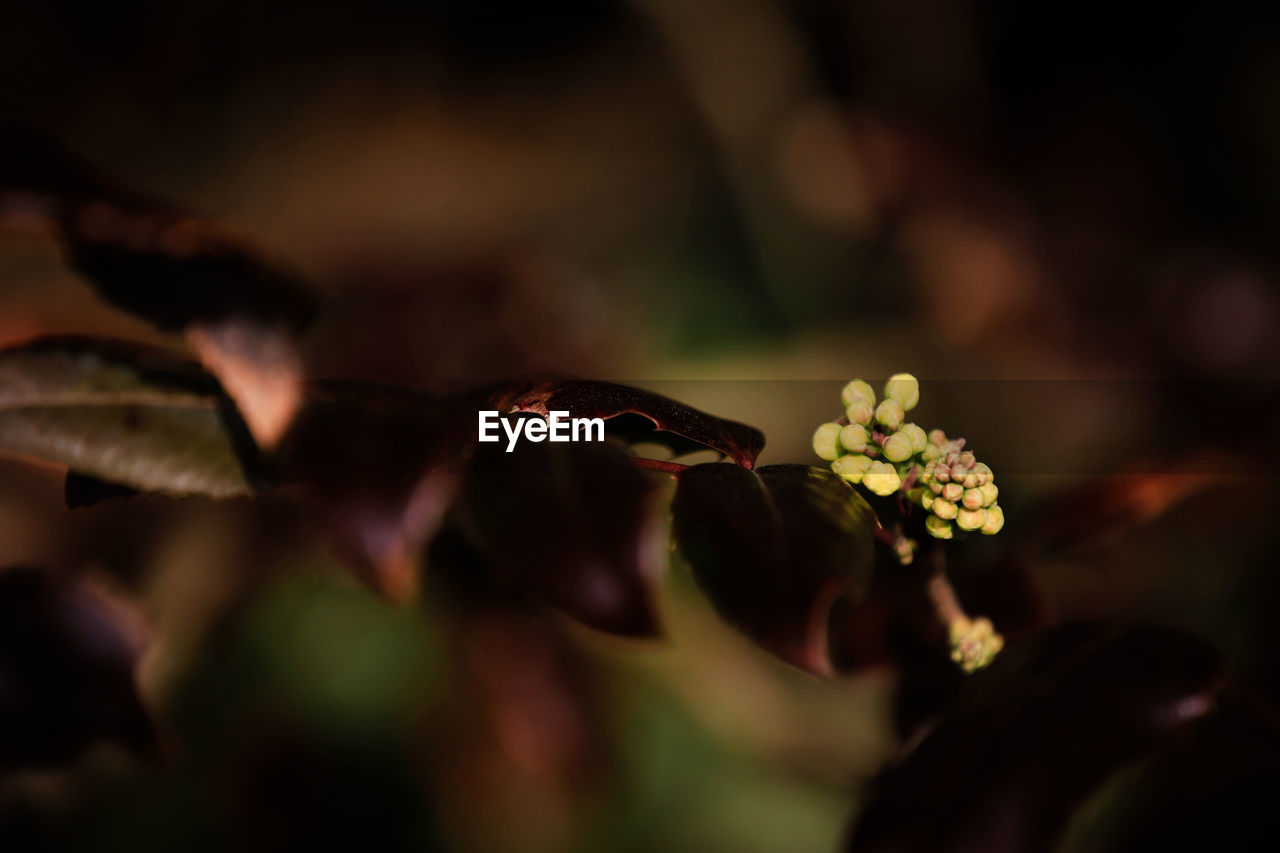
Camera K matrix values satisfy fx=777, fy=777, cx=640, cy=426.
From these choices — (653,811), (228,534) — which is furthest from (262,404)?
(653,811)

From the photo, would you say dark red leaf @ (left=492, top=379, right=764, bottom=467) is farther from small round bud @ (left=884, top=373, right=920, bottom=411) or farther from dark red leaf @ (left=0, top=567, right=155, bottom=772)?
dark red leaf @ (left=0, top=567, right=155, bottom=772)

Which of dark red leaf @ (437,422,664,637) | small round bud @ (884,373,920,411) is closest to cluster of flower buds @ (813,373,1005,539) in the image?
small round bud @ (884,373,920,411)

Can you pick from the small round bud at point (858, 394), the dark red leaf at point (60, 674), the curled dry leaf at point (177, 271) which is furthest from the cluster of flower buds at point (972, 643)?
the dark red leaf at point (60, 674)

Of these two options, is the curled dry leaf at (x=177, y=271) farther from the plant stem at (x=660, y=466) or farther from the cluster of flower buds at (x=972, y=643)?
the cluster of flower buds at (x=972, y=643)

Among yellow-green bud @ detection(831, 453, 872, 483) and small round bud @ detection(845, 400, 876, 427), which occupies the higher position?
small round bud @ detection(845, 400, 876, 427)

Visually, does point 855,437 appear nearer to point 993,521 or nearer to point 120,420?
point 993,521

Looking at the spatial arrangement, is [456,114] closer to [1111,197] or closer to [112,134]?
[112,134]

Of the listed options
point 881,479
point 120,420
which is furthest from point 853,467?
point 120,420
